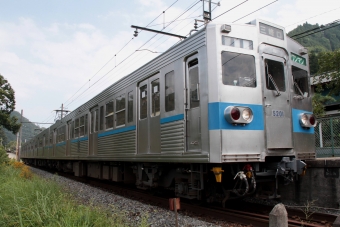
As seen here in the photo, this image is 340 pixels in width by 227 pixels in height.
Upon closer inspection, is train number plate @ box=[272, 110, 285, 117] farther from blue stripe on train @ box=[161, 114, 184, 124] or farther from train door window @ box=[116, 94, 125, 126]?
train door window @ box=[116, 94, 125, 126]

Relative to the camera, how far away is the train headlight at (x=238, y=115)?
4.92 m

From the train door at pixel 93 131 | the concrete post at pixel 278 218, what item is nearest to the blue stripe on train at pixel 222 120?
the concrete post at pixel 278 218

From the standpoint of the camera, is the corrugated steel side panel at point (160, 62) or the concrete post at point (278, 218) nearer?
the concrete post at point (278, 218)

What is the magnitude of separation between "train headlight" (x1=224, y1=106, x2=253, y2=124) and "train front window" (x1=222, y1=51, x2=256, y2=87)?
0.46m

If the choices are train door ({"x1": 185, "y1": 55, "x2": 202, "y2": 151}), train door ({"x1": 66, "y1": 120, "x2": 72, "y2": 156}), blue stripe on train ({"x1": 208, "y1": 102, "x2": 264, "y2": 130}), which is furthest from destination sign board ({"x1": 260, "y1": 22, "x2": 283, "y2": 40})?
train door ({"x1": 66, "y1": 120, "x2": 72, "y2": 156})

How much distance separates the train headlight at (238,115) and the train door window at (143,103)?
2628mm

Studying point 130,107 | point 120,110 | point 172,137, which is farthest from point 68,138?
point 172,137

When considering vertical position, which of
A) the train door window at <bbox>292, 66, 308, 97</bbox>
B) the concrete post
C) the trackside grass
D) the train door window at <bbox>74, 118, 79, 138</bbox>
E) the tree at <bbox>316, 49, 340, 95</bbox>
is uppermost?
the tree at <bbox>316, 49, 340, 95</bbox>

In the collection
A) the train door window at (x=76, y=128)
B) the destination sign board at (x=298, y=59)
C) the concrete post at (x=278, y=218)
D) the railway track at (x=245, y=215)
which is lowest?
the railway track at (x=245, y=215)

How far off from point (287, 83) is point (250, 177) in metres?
1.97

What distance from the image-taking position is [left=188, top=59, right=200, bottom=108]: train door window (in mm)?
5448

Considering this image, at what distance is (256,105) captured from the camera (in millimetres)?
5293

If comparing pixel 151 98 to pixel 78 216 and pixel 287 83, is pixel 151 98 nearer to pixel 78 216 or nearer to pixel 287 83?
pixel 287 83

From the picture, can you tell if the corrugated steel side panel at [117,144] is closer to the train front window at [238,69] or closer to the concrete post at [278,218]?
the train front window at [238,69]
